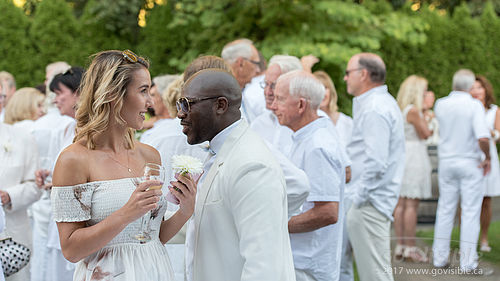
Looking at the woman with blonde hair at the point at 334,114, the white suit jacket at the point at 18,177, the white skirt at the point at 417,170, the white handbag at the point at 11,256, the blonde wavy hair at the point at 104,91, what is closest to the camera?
the blonde wavy hair at the point at 104,91

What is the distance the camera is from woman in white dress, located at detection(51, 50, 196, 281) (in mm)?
2666

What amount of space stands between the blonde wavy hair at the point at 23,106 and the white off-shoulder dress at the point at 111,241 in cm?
456

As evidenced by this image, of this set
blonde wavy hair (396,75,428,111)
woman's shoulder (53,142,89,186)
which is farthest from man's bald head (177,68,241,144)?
blonde wavy hair (396,75,428,111)

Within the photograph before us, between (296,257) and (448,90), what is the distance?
12.2 metres

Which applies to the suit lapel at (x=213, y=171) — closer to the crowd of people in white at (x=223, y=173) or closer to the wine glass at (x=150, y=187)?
the crowd of people in white at (x=223, y=173)

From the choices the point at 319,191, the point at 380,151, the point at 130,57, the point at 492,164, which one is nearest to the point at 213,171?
the point at 130,57

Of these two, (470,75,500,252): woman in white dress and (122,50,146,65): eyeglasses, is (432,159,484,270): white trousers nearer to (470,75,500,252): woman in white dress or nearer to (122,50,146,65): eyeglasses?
(470,75,500,252): woman in white dress

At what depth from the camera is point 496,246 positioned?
29.1 ft

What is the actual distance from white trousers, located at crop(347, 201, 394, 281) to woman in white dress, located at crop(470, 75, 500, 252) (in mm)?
3422

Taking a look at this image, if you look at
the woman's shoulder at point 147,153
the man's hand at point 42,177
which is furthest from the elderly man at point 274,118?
the woman's shoulder at point 147,153

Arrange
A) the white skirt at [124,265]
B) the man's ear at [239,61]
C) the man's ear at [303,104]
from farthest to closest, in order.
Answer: the man's ear at [239,61] → the man's ear at [303,104] → the white skirt at [124,265]

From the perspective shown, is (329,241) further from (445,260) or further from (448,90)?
(448,90)

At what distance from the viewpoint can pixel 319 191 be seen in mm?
4062

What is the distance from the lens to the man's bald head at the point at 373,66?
5.88m
